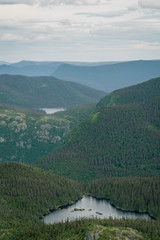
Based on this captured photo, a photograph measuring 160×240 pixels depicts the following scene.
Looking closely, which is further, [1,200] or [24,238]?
[1,200]

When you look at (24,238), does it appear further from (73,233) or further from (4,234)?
(73,233)

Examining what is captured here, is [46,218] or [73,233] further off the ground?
[73,233]

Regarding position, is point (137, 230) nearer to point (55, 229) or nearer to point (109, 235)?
point (109, 235)

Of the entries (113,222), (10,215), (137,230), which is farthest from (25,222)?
(137,230)

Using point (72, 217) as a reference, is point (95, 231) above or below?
above

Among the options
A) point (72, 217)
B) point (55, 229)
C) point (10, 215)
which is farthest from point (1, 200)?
point (55, 229)

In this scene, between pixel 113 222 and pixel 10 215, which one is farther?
pixel 10 215

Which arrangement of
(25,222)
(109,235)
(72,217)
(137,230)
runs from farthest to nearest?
(72,217), (25,222), (137,230), (109,235)

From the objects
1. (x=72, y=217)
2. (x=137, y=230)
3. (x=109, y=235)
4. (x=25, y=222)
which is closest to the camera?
(x=109, y=235)

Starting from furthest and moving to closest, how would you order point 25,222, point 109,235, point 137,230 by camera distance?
1. point 25,222
2. point 137,230
3. point 109,235
